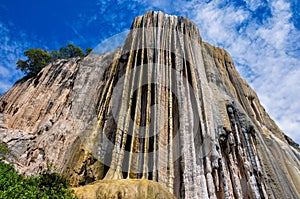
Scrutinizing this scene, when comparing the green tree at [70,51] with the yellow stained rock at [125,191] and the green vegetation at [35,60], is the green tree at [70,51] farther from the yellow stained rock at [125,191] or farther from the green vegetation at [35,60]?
the yellow stained rock at [125,191]

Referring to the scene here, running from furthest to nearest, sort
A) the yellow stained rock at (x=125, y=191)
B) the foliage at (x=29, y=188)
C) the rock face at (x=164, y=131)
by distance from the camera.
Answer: the rock face at (x=164, y=131) < the yellow stained rock at (x=125, y=191) < the foliage at (x=29, y=188)

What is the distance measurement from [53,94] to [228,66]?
43.8ft

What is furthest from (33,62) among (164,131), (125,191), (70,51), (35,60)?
(125,191)

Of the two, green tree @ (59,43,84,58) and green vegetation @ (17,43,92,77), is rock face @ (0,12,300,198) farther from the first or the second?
green tree @ (59,43,84,58)

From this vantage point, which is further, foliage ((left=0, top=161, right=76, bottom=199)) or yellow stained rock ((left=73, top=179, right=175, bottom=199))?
yellow stained rock ((left=73, top=179, right=175, bottom=199))

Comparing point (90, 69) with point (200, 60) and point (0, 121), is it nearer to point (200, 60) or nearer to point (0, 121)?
point (0, 121)

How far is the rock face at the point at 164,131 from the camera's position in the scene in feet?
33.2

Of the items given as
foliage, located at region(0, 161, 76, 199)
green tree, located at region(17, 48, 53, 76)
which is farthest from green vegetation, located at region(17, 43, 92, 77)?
foliage, located at region(0, 161, 76, 199)

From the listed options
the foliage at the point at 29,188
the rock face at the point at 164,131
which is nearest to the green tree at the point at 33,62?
the rock face at the point at 164,131

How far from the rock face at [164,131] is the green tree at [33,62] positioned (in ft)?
22.3

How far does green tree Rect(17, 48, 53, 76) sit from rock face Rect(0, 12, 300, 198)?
680 centimetres

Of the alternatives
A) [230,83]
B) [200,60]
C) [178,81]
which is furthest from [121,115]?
[230,83]

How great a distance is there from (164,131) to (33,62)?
18.7 meters

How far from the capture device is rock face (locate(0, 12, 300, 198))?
10117 millimetres
